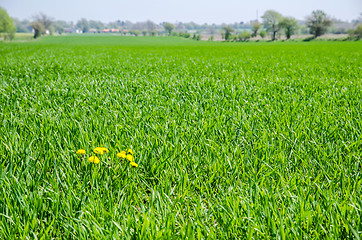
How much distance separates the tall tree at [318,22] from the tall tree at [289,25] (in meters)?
8.13

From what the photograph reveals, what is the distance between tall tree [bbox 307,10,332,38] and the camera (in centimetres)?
9650

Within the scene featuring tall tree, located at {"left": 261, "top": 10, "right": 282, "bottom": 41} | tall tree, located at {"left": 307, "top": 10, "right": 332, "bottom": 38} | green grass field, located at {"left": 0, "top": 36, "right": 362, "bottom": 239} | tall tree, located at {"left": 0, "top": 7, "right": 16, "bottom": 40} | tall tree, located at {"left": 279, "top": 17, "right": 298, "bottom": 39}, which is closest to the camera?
green grass field, located at {"left": 0, "top": 36, "right": 362, "bottom": 239}

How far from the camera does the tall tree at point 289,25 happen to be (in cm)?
10856

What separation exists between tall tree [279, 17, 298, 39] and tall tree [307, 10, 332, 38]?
8.13 metres

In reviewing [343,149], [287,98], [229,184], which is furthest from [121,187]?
[287,98]

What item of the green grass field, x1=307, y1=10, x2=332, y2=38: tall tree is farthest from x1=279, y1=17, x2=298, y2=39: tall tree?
the green grass field

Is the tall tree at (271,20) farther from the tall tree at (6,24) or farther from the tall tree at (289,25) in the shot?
the tall tree at (6,24)

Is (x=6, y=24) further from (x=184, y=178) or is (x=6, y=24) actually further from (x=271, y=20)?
(x=184, y=178)

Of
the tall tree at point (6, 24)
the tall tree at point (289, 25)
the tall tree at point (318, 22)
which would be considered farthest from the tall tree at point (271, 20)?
the tall tree at point (6, 24)

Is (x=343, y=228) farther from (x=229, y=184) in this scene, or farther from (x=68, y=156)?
(x=68, y=156)

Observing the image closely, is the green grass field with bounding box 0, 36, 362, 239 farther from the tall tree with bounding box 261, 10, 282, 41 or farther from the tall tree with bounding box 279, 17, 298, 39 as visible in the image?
the tall tree with bounding box 261, 10, 282, 41

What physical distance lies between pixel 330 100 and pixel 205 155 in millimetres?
3225

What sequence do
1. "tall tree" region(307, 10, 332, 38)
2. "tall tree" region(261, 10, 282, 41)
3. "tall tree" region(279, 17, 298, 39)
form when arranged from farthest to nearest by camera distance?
"tall tree" region(261, 10, 282, 41) → "tall tree" region(279, 17, 298, 39) → "tall tree" region(307, 10, 332, 38)

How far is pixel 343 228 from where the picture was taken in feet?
5.03
